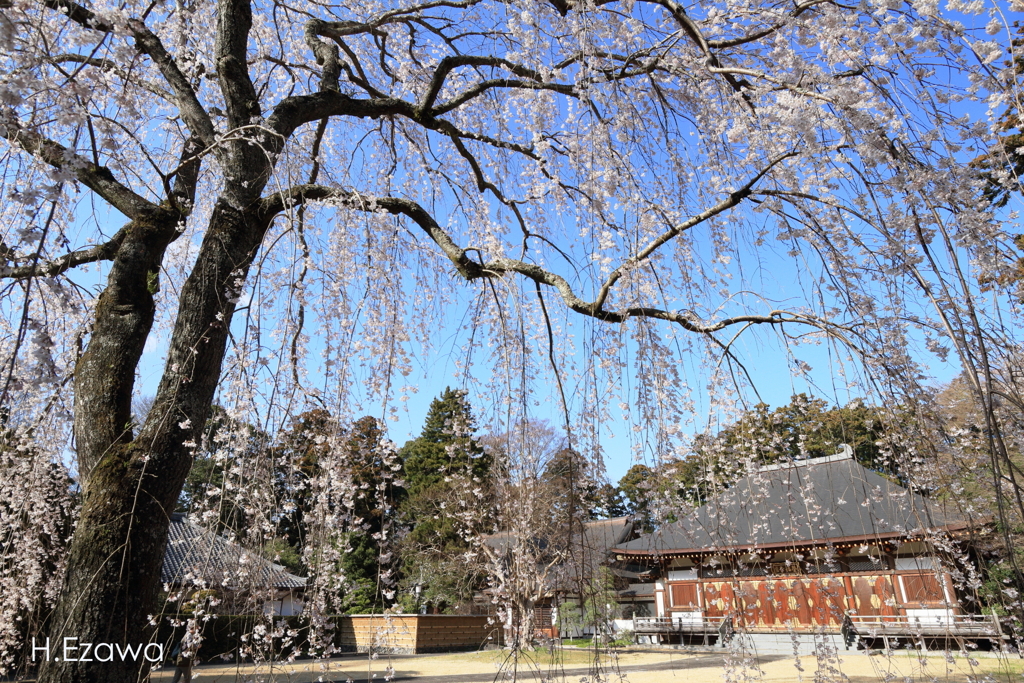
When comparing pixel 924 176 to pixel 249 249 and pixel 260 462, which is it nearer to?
pixel 260 462

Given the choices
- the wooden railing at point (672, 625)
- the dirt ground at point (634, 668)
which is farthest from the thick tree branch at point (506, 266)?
the wooden railing at point (672, 625)

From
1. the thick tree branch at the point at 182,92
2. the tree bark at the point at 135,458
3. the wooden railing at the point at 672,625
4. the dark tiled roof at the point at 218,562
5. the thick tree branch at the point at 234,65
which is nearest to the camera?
the dark tiled roof at the point at 218,562

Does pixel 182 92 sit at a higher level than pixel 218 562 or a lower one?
higher

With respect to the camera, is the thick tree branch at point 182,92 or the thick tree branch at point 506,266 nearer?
the thick tree branch at point 506,266

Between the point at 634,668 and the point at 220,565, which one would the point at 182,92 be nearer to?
the point at 220,565

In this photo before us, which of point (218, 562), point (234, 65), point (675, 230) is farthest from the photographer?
point (234, 65)

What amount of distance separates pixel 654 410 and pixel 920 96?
3.88 ft

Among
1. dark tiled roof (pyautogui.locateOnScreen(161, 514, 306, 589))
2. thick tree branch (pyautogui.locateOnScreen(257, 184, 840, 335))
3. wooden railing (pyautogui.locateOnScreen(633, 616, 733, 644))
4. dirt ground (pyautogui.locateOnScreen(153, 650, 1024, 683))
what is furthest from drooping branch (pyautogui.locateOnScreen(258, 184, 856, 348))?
wooden railing (pyautogui.locateOnScreen(633, 616, 733, 644))

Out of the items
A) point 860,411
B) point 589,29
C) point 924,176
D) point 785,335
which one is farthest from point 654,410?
point 589,29

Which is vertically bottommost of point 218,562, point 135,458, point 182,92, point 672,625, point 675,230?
point 672,625

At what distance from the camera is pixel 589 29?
6.88 ft

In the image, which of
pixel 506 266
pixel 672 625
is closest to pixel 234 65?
pixel 506 266

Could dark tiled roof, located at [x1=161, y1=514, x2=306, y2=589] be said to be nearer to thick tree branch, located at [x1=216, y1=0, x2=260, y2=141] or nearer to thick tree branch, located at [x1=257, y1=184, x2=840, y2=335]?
thick tree branch, located at [x1=257, y1=184, x2=840, y2=335]

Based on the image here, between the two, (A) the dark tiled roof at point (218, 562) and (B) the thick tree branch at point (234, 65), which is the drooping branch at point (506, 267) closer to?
(B) the thick tree branch at point (234, 65)
